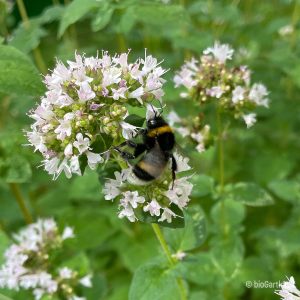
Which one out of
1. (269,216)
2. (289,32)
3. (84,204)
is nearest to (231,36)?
(289,32)

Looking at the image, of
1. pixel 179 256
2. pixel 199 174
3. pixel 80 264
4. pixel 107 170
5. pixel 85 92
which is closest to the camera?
pixel 85 92

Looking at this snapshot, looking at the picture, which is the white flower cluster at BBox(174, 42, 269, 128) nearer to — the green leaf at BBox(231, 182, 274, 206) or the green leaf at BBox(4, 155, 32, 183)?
the green leaf at BBox(231, 182, 274, 206)

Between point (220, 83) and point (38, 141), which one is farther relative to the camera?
point (220, 83)

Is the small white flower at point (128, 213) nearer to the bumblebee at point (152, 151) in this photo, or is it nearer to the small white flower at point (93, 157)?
the bumblebee at point (152, 151)

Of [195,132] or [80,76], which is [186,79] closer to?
[195,132]

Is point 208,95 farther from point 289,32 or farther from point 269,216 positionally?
point 289,32

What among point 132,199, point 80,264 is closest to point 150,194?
point 132,199
